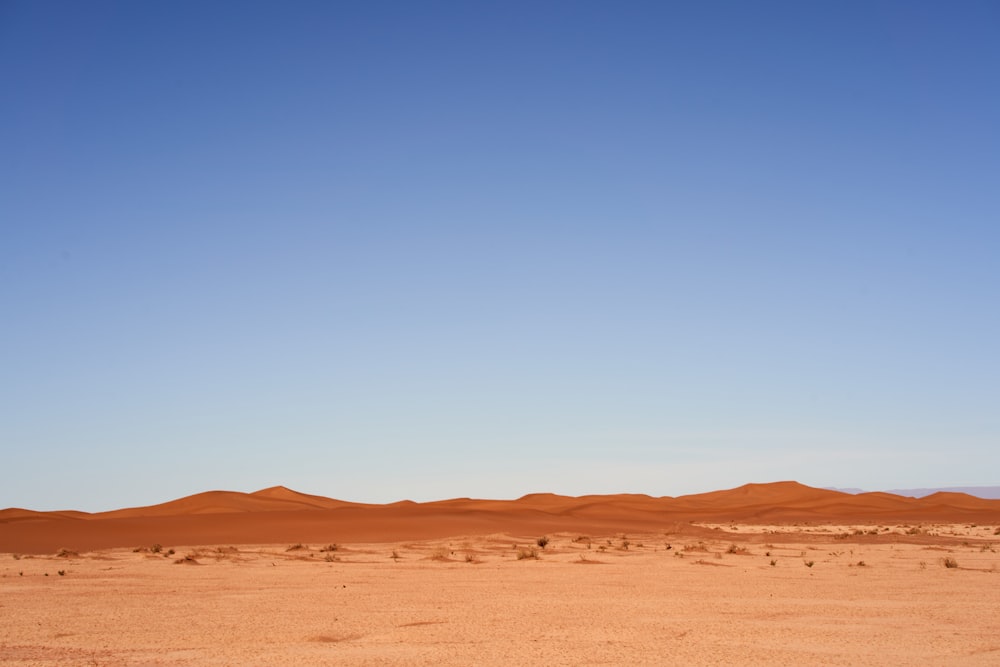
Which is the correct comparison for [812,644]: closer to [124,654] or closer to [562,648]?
[562,648]

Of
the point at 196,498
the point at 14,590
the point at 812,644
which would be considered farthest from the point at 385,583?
the point at 196,498

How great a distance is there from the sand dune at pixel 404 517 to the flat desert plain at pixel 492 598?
520 millimetres

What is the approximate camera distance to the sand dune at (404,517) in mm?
40781

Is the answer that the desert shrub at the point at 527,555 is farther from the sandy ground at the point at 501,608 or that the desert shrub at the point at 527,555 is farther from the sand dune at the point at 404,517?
the sand dune at the point at 404,517

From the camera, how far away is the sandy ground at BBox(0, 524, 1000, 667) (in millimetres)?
12562

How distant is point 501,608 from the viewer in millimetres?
17391

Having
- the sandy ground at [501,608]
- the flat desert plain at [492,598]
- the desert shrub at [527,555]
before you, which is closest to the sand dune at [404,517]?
the flat desert plain at [492,598]

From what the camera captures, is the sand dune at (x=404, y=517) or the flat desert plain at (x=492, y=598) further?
the sand dune at (x=404, y=517)

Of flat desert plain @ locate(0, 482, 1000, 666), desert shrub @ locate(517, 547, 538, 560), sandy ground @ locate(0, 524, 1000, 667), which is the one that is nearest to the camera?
sandy ground @ locate(0, 524, 1000, 667)

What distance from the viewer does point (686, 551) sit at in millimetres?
32688

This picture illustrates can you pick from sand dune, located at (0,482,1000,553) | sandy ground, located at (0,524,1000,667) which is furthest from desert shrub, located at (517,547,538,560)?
sand dune, located at (0,482,1000,553)

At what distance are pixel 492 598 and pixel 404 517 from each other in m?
33.3

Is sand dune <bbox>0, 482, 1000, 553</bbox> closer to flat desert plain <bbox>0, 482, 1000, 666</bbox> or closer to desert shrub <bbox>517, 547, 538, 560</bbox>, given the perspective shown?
flat desert plain <bbox>0, 482, 1000, 666</bbox>

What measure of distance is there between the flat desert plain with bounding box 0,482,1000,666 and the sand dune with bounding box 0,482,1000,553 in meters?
0.52
